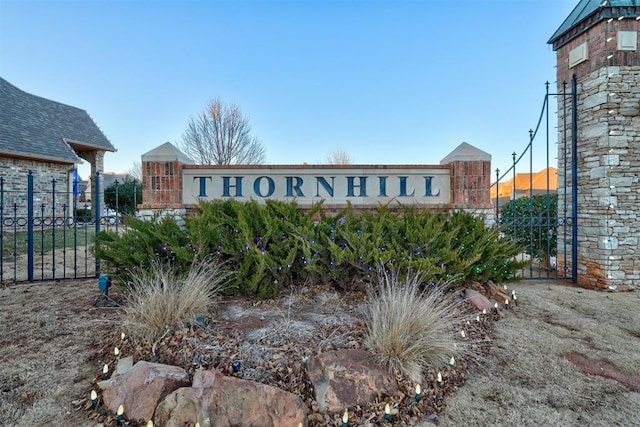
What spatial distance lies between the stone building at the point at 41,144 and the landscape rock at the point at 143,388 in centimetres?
1005

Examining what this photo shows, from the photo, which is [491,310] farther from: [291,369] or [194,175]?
[194,175]

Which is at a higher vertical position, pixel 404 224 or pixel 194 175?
pixel 194 175

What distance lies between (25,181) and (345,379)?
16.0m

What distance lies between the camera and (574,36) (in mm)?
5840

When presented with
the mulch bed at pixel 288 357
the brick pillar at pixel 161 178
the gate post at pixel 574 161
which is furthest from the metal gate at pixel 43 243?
the gate post at pixel 574 161

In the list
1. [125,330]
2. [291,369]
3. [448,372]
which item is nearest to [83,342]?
[125,330]

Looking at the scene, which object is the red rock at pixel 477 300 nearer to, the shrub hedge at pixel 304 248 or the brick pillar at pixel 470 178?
the shrub hedge at pixel 304 248

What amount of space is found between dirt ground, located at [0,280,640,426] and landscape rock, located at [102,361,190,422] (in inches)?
8.0

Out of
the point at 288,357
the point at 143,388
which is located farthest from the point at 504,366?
the point at 143,388

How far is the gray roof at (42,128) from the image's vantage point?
13.0m

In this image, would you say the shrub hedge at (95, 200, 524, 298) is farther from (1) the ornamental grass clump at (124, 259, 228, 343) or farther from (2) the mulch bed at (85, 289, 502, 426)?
(2) the mulch bed at (85, 289, 502, 426)

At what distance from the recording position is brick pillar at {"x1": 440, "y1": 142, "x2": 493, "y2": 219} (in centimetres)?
523

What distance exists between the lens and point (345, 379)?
2393 millimetres

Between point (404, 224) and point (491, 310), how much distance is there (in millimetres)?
1410
